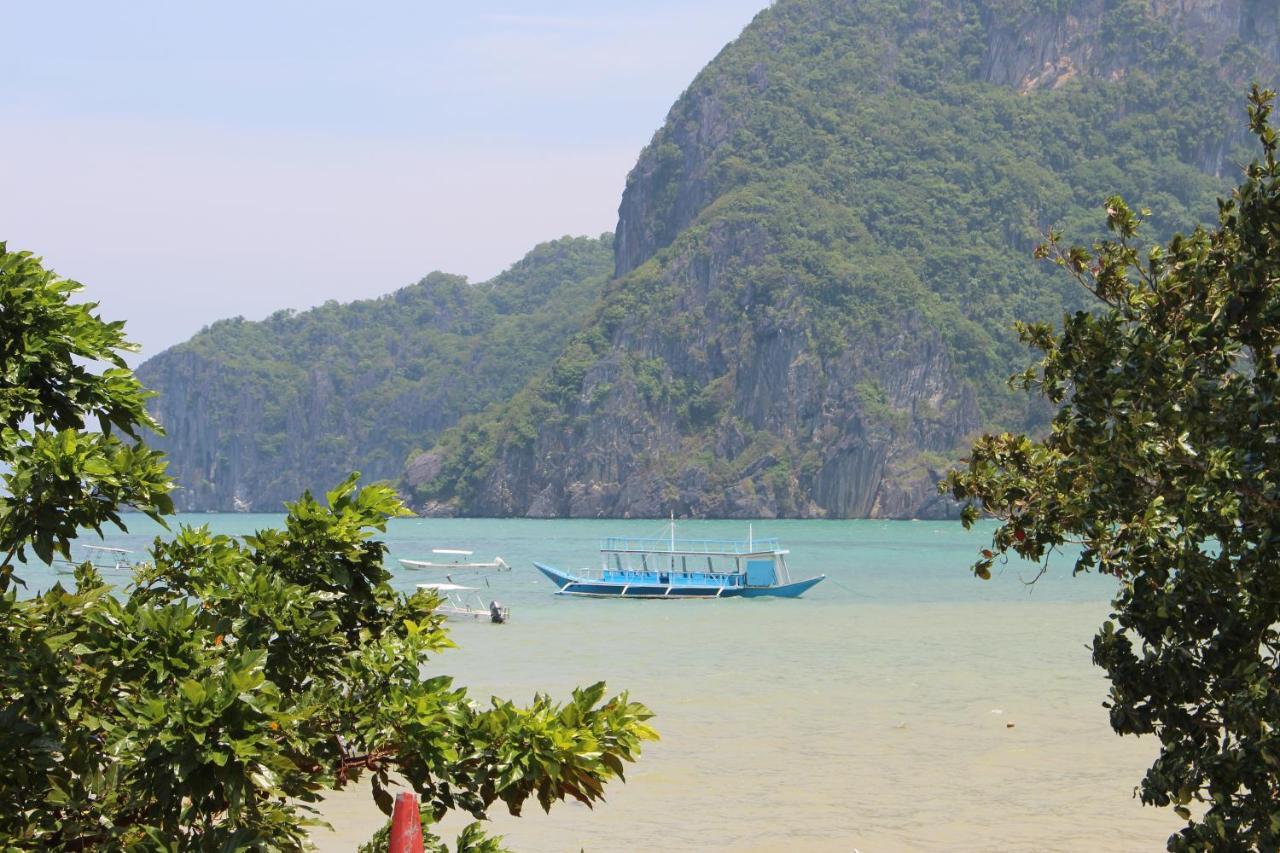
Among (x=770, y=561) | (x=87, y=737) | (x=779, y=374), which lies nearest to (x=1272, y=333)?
(x=87, y=737)

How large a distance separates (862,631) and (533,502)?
118 m

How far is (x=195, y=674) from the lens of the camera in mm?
3160

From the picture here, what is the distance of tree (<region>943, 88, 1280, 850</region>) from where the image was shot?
19.0 ft

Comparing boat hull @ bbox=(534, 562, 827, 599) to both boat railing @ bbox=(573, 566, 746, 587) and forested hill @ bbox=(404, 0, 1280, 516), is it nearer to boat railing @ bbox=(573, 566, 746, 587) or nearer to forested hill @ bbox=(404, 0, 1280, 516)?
boat railing @ bbox=(573, 566, 746, 587)

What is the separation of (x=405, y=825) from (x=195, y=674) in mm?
554

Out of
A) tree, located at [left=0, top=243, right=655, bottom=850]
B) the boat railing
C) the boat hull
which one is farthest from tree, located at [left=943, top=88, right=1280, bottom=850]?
the boat railing

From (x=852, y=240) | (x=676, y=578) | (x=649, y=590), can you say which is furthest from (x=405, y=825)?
(x=852, y=240)

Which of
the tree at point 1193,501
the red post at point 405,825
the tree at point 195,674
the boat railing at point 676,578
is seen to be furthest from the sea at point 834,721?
the boat railing at point 676,578

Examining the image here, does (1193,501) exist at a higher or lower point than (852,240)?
lower

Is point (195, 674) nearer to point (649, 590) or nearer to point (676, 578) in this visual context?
point (649, 590)

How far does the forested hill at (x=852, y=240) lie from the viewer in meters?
136

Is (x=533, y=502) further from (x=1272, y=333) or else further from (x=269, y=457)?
(x=1272, y=333)

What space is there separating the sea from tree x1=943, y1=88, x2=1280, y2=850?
0.47 metres

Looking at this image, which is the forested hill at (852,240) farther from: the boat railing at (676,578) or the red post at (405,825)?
the red post at (405,825)
